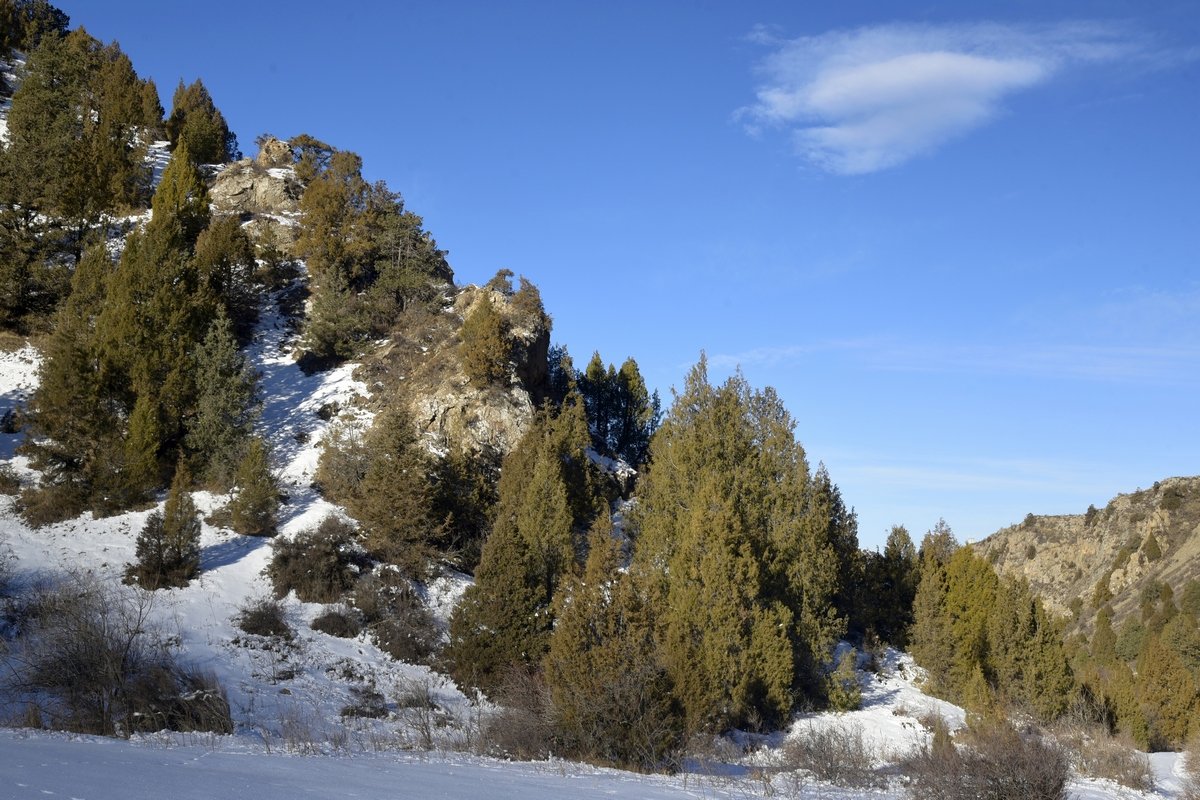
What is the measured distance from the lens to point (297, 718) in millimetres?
17547

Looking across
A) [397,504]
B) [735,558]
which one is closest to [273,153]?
[397,504]

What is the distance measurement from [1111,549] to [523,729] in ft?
290

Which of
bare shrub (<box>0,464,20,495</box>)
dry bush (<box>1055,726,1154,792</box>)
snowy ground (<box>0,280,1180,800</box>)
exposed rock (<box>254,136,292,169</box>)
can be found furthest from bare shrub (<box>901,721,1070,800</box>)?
exposed rock (<box>254,136,292,169</box>)

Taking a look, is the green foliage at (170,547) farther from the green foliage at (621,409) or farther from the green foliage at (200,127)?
the green foliage at (200,127)

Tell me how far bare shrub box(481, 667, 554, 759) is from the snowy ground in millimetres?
612

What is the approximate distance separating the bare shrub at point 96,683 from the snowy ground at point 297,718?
1.27 m

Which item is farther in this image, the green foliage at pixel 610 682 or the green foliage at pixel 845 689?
the green foliage at pixel 845 689

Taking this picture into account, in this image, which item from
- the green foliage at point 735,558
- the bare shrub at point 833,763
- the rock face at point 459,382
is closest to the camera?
the bare shrub at point 833,763

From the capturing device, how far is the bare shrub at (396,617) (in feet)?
86.5

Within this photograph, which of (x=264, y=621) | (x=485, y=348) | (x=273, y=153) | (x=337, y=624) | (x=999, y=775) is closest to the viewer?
(x=999, y=775)

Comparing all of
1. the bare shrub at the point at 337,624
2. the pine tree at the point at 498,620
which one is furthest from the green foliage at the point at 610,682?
the bare shrub at the point at 337,624

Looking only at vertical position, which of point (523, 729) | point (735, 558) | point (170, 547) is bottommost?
point (523, 729)

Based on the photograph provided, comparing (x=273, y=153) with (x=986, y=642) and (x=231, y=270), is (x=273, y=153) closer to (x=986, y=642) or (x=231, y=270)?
(x=231, y=270)

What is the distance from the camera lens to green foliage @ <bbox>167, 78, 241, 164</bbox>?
60.8 m
